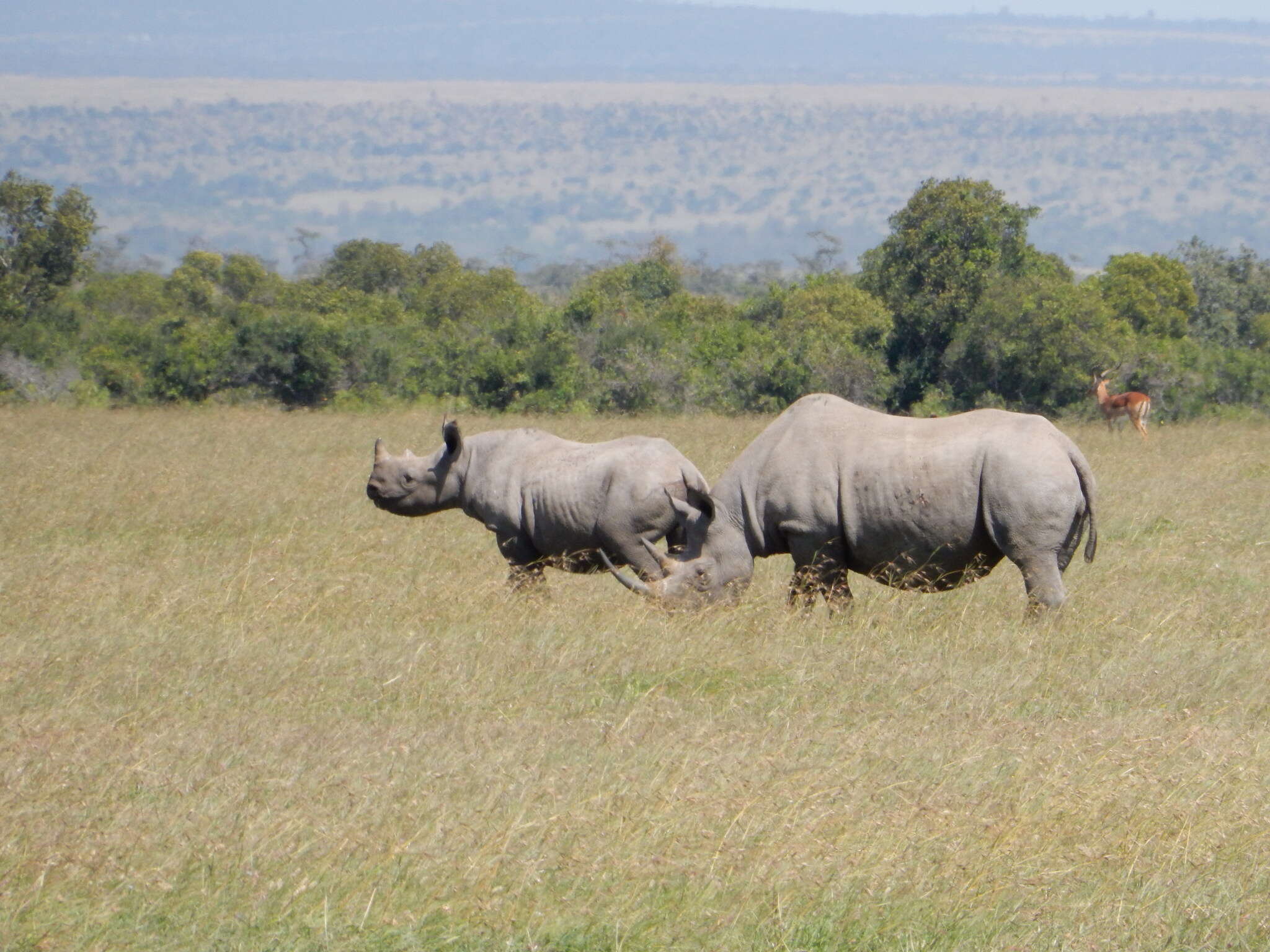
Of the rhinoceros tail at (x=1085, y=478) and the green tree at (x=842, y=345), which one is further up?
the rhinoceros tail at (x=1085, y=478)

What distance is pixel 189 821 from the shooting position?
5016mm

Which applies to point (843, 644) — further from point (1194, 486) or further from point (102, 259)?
point (102, 259)

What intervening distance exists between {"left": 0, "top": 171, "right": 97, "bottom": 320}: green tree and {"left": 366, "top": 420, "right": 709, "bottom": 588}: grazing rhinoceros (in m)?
22.2

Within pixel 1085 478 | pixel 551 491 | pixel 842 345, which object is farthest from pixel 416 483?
pixel 842 345

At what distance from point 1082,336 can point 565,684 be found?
20.9m

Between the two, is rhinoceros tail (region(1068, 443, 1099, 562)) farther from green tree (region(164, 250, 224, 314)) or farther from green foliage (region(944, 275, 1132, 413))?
green tree (region(164, 250, 224, 314))

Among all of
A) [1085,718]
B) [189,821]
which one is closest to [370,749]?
Result: [189,821]

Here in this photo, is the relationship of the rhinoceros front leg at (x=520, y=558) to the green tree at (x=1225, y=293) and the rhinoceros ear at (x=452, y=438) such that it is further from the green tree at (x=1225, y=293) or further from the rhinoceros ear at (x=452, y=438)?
the green tree at (x=1225, y=293)

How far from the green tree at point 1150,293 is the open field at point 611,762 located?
77.8 ft

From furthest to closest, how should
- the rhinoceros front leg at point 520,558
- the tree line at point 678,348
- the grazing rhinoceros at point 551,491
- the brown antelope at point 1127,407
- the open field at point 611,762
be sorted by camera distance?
the tree line at point 678,348
the brown antelope at point 1127,407
the rhinoceros front leg at point 520,558
the grazing rhinoceros at point 551,491
the open field at point 611,762

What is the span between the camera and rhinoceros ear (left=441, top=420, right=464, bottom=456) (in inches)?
400

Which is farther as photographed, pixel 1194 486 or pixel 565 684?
pixel 1194 486

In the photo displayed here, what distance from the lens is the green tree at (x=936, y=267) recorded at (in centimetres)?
2736

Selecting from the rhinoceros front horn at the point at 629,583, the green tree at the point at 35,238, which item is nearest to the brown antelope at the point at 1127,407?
the rhinoceros front horn at the point at 629,583
